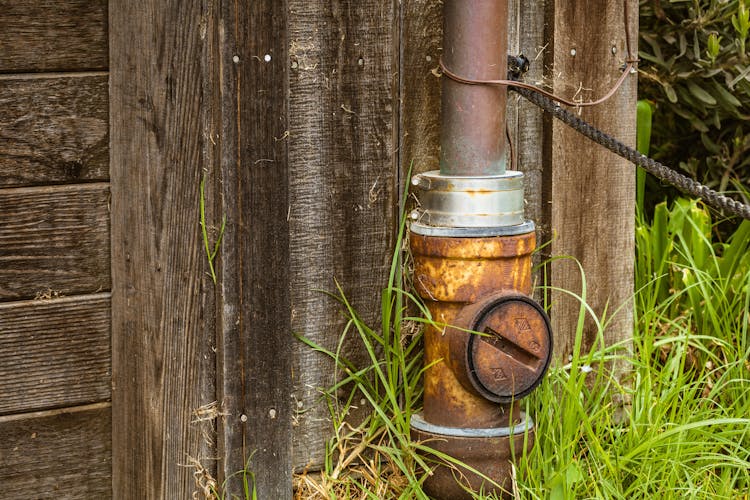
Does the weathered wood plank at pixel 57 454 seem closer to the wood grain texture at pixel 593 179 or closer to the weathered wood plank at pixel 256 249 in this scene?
the weathered wood plank at pixel 256 249

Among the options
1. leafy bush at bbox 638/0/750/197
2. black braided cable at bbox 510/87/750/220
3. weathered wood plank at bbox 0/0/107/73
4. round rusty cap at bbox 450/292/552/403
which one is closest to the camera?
weathered wood plank at bbox 0/0/107/73

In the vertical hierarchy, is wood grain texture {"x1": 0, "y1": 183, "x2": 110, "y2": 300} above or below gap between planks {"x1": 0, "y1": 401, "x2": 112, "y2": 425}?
above

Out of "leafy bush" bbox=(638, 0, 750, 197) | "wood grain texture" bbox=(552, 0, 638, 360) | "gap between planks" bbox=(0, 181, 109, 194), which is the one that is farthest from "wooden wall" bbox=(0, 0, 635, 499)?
"leafy bush" bbox=(638, 0, 750, 197)

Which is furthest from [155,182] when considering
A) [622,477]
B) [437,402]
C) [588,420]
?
[622,477]

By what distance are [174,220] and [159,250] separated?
61 millimetres

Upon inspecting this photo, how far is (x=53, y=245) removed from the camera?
5.95 ft

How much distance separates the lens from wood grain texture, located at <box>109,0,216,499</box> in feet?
5.86

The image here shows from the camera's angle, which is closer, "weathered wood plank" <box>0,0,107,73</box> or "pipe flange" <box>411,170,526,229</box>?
"weathered wood plank" <box>0,0,107,73</box>

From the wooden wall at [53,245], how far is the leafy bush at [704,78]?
1645 mm

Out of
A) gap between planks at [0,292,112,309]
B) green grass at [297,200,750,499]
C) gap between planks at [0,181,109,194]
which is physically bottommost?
green grass at [297,200,750,499]

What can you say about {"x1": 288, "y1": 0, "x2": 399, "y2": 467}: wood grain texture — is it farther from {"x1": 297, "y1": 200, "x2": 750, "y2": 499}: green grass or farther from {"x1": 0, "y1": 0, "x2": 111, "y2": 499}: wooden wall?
{"x1": 0, "y1": 0, "x2": 111, "y2": 499}: wooden wall

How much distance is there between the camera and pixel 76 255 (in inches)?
72.4

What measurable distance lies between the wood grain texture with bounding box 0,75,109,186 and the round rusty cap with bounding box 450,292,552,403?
736 millimetres

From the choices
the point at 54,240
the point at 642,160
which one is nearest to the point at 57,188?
the point at 54,240
